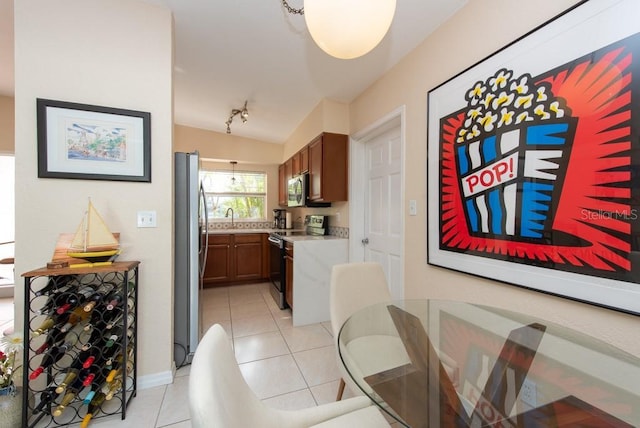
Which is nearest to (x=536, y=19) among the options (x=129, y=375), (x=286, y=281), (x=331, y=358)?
(x=331, y=358)

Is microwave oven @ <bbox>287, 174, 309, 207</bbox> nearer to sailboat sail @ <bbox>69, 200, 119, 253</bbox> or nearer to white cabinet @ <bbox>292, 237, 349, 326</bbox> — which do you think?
white cabinet @ <bbox>292, 237, 349, 326</bbox>

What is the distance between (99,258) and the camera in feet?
4.98

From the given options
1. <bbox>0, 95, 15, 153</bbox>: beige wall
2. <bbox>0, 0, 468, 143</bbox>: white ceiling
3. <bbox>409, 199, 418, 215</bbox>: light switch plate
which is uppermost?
<bbox>0, 0, 468, 143</bbox>: white ceiling

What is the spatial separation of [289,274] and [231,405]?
95.8 inches

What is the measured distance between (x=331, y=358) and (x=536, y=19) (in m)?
2.63

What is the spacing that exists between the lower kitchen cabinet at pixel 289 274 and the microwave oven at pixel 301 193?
0.68 m

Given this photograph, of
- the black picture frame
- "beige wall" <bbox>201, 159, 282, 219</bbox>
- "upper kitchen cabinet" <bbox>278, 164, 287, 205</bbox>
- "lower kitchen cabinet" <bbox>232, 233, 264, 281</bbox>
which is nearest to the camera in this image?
the black picture frame

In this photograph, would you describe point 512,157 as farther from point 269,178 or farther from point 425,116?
point 269,178

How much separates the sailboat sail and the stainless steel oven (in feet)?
6.14

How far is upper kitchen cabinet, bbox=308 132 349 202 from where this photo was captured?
2.98m

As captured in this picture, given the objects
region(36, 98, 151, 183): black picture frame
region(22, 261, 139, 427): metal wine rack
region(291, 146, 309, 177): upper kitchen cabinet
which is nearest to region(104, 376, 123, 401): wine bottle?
region(22, 261, 139, 427): metal wine rack

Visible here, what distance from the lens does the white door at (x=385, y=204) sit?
2.48 metres

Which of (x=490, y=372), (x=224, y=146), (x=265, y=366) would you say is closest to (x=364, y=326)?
(x=490, y=372)

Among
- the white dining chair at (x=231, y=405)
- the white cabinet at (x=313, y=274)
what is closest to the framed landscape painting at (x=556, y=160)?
the white dining chair at (x=231, y=405)
